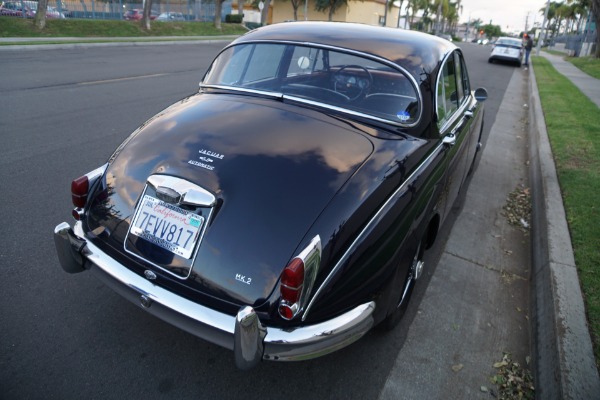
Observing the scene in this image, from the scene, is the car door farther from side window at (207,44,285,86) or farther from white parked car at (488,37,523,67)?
white parked car at (488,37,523,67)

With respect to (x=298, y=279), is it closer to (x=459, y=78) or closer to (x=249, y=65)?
(x=249, y=65)

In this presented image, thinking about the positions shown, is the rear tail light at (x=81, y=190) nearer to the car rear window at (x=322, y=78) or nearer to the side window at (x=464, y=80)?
the car rear window at (x=322, y=78)

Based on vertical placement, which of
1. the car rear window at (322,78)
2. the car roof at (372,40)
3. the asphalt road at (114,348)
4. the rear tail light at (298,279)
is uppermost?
the car roof at (372,40)

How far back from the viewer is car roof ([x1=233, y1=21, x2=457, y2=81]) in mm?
3186

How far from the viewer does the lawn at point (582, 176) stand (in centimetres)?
335

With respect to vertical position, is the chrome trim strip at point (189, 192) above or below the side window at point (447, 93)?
below

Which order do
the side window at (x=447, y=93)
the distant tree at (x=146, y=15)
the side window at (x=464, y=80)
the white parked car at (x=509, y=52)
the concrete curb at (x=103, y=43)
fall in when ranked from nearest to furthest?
the side window at (x=447, y=93) → the side window at (x=464, y=80) → the concrete curb at (x=103, y=43) → the white parked car at (x=509, y=52) → the distant tree at (x=146, y=15)

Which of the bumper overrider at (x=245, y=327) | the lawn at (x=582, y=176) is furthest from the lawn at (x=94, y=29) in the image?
the bumper overrider at (x=245, y=327)

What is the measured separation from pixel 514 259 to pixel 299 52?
275 centimetres

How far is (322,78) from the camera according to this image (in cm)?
333

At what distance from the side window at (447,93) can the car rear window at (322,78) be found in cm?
38

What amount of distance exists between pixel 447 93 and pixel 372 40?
0.84 metres

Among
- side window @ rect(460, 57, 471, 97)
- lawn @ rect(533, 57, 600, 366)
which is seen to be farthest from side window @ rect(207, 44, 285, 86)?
lawn @ rect(533, 57, 600, 366)

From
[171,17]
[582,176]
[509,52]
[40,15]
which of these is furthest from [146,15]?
[582,176]
